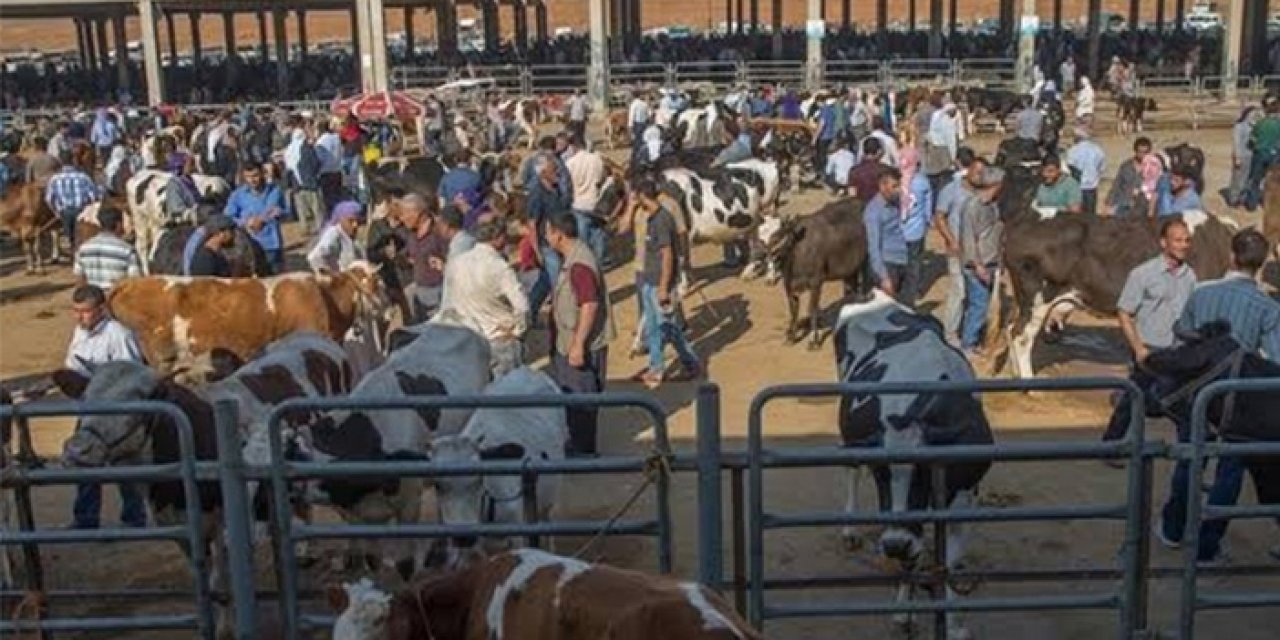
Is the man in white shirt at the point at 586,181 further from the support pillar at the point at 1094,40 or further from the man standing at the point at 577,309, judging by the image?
the support pillar at the point at 1094,40

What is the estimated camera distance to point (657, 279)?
11.6 m

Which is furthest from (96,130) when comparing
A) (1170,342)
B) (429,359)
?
(1170,342)

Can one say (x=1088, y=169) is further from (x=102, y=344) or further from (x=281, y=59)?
(x=281, y=59)

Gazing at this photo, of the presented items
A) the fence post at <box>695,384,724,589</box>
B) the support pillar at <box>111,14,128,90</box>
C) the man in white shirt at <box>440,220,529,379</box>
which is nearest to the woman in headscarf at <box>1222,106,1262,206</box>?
the man in white shirt at <box>440,220,529,379</box>

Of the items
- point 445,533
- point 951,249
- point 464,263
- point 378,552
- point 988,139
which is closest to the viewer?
point 445,533

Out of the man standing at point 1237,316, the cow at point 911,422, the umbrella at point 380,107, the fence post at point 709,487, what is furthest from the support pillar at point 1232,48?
the fence post at point 709,487

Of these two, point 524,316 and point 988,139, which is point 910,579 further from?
point 988,139

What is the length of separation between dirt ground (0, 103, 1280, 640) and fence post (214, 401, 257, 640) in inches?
72.3

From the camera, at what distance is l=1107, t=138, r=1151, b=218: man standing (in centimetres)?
1468

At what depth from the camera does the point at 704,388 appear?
5.35 metres

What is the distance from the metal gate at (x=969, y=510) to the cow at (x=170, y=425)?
218 cm

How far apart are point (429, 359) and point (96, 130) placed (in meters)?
20.7

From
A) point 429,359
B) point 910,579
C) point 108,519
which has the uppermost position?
point 429,359

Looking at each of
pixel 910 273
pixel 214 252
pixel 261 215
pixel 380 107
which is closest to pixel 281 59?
pixel 380 107
